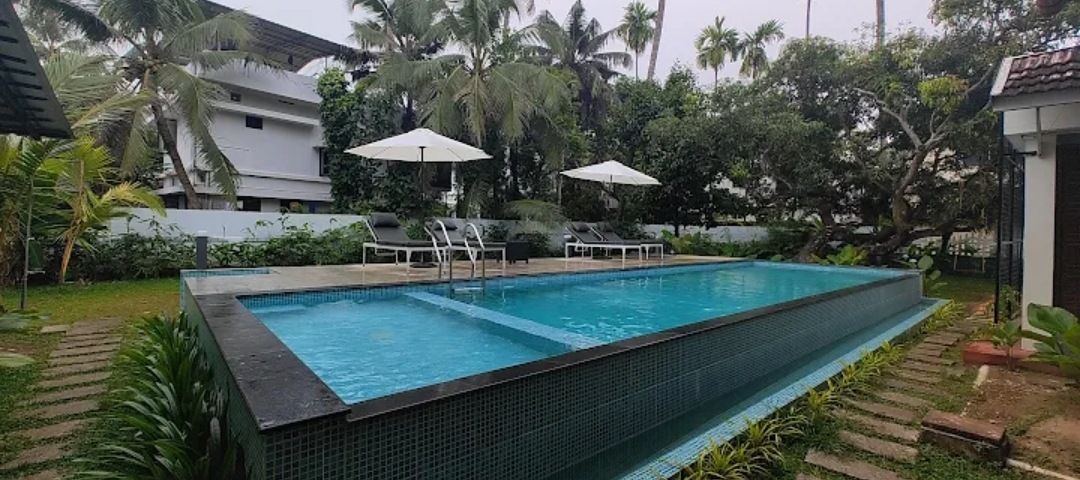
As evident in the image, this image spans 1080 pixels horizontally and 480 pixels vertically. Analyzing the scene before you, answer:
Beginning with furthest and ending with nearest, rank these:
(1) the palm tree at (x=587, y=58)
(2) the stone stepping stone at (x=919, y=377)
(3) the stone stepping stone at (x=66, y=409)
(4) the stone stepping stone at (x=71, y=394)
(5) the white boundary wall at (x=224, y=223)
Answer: (1) the palm tree at (x=587, y=58), (5) the white boundary wall at (x=224, y=223), (2) the stone stepping stone at (x=919, y=377), (4) the stone stepping stone at (x=71, y=394), (3) the stone stepping stone at (x=66, y=409)

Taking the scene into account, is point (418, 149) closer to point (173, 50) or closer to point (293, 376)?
point (293, 376)

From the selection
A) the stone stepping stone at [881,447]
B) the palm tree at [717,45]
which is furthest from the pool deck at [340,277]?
the palm tree at [717,45]

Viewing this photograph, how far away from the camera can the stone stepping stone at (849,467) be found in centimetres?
290

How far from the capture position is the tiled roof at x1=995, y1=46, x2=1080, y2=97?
450cm

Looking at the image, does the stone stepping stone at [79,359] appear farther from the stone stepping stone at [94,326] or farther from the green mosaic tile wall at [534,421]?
the green mosaic tile wall at [534,421]

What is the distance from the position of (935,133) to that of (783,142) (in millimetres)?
3391

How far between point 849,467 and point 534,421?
1.77 meters

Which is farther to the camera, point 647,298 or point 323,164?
point 323,164

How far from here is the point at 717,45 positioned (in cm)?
3362

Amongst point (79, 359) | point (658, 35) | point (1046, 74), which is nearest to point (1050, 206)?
point (1046, 74)

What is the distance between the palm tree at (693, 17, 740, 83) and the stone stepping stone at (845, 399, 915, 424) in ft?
108

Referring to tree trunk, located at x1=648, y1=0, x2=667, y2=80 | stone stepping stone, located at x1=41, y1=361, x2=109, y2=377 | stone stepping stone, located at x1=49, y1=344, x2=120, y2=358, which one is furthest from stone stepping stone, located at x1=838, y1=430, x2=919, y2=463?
tree trunk, located at x1=648, y1=0, x2=667, y2=80

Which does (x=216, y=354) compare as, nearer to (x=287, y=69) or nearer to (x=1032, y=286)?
→ (x=1032, y=286)

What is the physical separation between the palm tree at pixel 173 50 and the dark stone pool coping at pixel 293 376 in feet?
39.8
